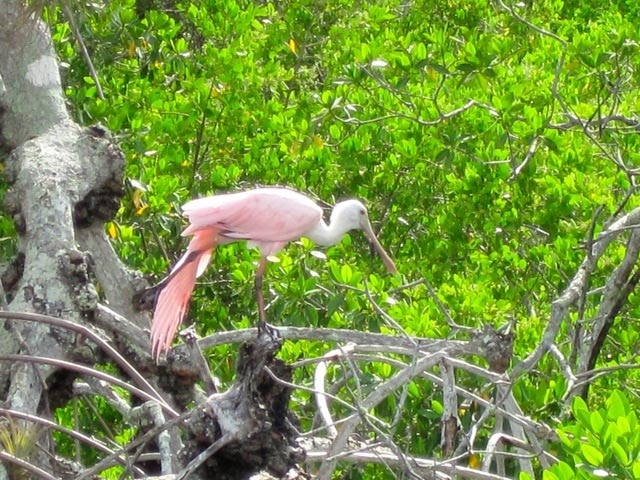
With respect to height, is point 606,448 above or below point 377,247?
above

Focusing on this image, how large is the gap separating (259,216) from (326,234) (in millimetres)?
395

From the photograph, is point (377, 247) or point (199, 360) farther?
point (377, 247)

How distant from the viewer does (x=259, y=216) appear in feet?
16.4

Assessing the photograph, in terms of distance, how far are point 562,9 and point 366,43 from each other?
8.26 feet

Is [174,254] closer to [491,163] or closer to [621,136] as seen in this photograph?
[491,163]

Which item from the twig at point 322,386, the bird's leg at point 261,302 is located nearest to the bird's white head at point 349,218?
the bird's leg at point 261,302

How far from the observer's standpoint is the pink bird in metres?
4.73

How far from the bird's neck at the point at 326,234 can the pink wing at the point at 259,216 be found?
77mm

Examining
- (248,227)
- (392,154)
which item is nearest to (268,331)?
(248,227)

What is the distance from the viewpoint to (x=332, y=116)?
660cm

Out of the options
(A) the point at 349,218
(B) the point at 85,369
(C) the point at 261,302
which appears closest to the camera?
(B) the point at 85,369

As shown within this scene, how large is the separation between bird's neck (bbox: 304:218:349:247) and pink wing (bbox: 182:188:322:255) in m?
0.08

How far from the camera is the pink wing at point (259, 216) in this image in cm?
486

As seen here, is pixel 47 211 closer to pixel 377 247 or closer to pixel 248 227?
pixel 248 227
